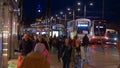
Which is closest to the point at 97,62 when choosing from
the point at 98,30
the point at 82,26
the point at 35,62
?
the point at 35,62

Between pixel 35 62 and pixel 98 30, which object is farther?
pixel 98 30

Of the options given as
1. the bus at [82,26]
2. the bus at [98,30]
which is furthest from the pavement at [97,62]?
the bus at [98,30]

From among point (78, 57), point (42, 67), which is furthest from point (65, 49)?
point (42, 67)

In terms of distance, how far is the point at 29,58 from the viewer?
Answer: 23.2 ft

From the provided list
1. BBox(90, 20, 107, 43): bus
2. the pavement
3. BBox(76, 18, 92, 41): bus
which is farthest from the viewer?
BBox(90, 20, 107, 43): bus

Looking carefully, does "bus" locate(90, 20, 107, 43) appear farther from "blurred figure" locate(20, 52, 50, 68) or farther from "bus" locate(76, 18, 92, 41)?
"blurred figure" locate(20, 52, 50, 68)

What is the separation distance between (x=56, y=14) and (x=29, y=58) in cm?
12876

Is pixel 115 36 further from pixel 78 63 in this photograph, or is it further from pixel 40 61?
pixel 40 61

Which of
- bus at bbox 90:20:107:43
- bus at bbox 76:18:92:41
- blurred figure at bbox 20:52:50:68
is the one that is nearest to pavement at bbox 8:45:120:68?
blurred figure at bbox 20:52:50:68

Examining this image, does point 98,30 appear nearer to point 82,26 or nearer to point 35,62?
point 82,26

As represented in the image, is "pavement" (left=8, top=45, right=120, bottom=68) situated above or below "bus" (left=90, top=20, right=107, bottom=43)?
below

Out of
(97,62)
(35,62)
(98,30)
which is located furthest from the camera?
(98,30)

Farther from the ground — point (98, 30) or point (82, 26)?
point (82, 26)

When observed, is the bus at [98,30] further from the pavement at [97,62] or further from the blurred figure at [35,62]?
the blurred figure at [35,62]
